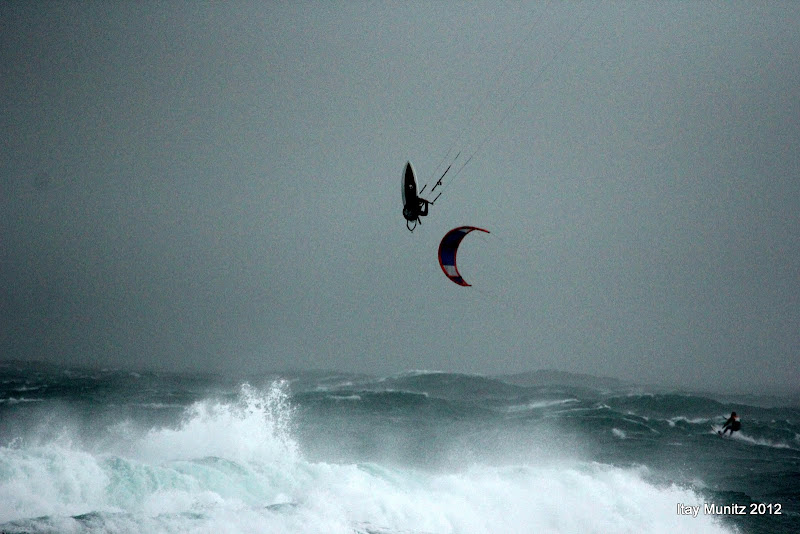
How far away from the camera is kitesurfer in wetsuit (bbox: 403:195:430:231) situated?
53.6ft

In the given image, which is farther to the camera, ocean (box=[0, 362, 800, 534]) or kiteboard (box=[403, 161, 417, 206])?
kiteboard (box=[403, 161, 417, 206])

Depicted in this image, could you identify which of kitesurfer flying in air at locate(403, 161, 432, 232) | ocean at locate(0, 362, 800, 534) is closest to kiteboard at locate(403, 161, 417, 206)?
kitesurfer flying in air at locate(403, 161, 432, 232)

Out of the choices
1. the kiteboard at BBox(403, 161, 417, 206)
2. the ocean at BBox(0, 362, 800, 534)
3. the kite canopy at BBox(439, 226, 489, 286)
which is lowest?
the ocean at BBox(0, 362, 800, 534)

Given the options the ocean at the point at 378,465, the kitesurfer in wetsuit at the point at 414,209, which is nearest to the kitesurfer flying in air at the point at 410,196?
the kitesurfer in wetsuit at the point at 414,209

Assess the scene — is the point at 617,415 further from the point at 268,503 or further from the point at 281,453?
the point at 268,503

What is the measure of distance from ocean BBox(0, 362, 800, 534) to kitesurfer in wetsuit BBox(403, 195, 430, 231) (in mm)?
8131

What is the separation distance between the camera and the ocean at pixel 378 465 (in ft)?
50.4

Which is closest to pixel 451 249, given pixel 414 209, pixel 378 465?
pixel 414 209

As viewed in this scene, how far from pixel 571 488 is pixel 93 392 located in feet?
91.7

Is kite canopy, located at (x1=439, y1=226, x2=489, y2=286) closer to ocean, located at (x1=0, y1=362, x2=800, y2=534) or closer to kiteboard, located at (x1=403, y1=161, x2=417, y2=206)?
kiteboard, located at (x1=403, y1=161, x2=417, y2=206)

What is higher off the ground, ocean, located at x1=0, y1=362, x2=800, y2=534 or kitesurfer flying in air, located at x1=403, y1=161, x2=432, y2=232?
kitesurfer flying in air, located at x1=403, y1=161, x2=432, y2=232

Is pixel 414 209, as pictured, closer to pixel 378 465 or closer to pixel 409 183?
pixel 409 183

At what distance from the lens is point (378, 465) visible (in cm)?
2053

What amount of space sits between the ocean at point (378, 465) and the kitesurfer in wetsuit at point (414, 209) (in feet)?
26.7
